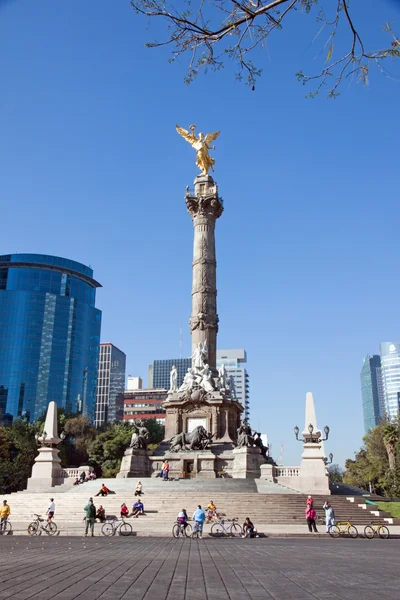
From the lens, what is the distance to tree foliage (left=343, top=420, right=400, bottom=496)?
164 feet

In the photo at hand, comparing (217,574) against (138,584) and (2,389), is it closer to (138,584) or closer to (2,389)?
(138,584)

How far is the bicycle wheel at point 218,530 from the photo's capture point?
20.0 metres

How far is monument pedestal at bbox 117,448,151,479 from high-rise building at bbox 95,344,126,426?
11013cm

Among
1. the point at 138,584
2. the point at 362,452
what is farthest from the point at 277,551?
the point at 362,452

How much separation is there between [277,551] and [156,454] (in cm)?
2614

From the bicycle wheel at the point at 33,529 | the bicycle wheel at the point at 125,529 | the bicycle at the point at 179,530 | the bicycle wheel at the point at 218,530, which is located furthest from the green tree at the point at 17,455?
the bicycle at the point at 179,530

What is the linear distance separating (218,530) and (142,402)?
5036 inches

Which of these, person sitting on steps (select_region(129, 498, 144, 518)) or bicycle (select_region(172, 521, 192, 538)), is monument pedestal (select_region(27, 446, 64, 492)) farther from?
bicycle (select_region(172, 521, 192, 538))

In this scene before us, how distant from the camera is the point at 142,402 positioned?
481 ft

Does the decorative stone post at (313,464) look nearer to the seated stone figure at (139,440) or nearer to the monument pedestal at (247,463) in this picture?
the monument pedestal at (247,463)

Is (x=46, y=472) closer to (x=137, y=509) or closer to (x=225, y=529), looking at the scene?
(x=137, y=509)

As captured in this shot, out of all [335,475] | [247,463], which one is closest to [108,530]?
[247,463]

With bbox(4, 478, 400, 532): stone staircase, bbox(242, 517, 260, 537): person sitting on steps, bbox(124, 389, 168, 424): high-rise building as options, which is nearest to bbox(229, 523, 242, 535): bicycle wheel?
bbox(242, 517, 260, 537): person sitting on steps

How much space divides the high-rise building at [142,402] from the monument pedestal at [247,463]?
346 ft
